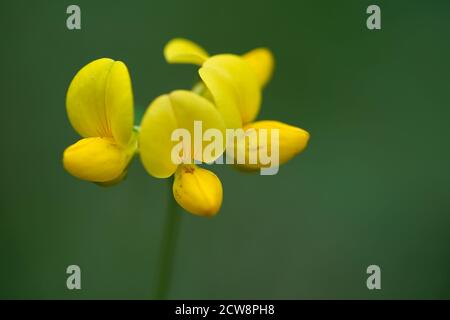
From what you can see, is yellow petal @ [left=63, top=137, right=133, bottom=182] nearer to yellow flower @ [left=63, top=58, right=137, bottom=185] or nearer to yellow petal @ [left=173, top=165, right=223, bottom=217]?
yellow flower @ [left=63, top=58, right=137, bottom=185]

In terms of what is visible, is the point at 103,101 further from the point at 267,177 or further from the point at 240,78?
the point at 267,177

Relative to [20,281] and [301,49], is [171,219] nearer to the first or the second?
[20,281]

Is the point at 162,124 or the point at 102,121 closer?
the point at 162,124

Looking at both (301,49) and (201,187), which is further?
(301,49)

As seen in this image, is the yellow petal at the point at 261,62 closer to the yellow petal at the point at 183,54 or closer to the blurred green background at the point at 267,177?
the yellow petal at the point at 183,54

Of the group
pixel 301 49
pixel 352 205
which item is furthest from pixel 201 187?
pixel 301 49

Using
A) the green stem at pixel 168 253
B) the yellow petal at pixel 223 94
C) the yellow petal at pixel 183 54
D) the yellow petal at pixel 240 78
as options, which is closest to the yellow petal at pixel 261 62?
the yellow petal at pixel 183 54

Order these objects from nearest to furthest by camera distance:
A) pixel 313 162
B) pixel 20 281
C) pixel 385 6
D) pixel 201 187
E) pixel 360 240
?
pixel 201 187 < pixel 20 281 < pixel 360 240 < pixel 313 162 < pixel 385 6

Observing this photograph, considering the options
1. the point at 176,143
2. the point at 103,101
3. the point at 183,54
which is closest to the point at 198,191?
the point at 176,143
